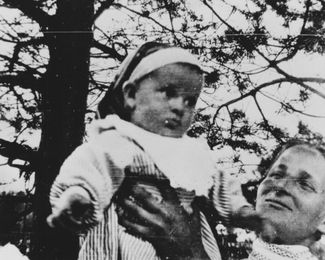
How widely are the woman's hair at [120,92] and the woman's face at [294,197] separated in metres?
0.52

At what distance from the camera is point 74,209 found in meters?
1.01

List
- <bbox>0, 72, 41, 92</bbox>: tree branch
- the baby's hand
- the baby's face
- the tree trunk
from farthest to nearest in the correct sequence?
<bbox>0, 72, 41, 92</bbox>: tree branch
the tree trunk
the baby's face
the baby's hand

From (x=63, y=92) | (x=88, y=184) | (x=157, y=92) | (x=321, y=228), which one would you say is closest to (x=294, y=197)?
(x=321, y=228)

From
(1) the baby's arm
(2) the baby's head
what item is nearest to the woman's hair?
(2) the baby's head

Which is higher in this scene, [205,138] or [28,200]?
[205,138]

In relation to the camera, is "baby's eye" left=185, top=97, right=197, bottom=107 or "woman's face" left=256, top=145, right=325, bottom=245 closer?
"baby's eye" left=185, top=97, right=197, bottom=107

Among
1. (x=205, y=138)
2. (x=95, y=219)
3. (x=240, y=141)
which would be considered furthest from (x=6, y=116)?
(x=240, y=141)

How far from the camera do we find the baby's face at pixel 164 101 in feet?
3.75

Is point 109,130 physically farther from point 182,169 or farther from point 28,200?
point 28,200

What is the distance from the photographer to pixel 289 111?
1527 millimetres

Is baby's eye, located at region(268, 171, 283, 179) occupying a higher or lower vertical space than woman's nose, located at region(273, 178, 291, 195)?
higher

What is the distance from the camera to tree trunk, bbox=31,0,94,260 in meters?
1.26

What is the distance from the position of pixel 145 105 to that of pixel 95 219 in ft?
1.05

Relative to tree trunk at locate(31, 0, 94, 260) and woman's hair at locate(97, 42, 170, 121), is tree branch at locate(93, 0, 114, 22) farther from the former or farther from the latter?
woman's hair at locate(97, 42, 170, 121)
